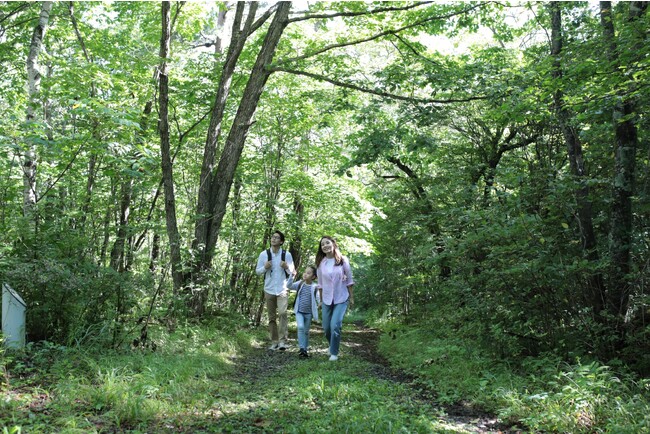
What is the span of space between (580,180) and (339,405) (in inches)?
176

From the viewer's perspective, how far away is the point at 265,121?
1160 centimetres

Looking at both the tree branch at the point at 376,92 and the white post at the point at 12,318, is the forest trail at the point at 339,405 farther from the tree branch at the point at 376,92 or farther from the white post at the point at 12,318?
the tree branch at the point at 376,92

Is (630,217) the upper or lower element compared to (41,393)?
upper

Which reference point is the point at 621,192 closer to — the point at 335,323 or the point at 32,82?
the point at 335,323

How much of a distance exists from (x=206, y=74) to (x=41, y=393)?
8.60 m

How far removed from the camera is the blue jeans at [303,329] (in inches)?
301

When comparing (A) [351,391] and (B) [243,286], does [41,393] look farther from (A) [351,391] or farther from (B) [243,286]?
(B) [243,286]

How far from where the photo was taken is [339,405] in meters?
4.34

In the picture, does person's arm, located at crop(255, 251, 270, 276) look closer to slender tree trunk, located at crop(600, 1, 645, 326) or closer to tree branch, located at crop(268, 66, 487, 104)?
tree branch, located at crop(268, 66, 487, 104)

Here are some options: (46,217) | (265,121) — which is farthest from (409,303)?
(46,217)

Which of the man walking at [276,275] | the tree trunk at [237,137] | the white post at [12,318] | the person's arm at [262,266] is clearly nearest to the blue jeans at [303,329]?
the man walking at [276,275]

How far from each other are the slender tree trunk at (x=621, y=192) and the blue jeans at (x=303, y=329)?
14.4 feet

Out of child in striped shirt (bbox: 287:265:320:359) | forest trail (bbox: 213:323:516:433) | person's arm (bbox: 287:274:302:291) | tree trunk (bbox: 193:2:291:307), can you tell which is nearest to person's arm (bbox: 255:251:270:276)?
person's arm (bbox: 287:274:302:291)

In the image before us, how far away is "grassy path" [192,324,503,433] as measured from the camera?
12.3 ft
